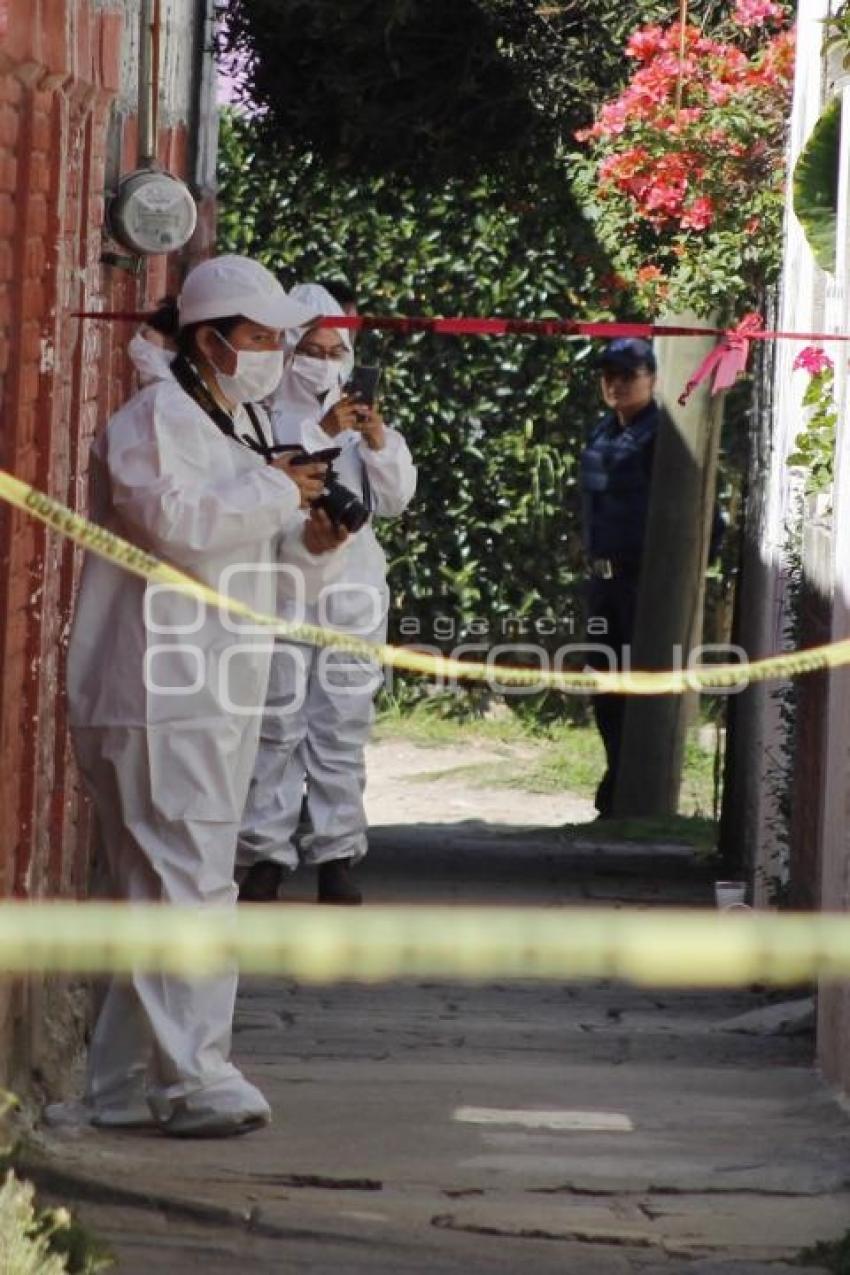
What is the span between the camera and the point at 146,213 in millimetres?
7492

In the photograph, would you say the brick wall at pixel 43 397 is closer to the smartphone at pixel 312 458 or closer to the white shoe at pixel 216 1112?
the white shoe at pixel 216 1112

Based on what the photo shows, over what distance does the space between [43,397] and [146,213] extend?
1.55 metres

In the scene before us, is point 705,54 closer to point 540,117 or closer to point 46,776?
point 540,117

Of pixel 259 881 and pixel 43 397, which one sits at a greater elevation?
pixel 43 397

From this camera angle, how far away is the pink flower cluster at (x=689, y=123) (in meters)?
9.84

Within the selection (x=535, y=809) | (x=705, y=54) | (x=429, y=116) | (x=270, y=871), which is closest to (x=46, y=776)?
(x=270, y=871)

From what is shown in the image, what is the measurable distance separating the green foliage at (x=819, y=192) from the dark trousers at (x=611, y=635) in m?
4.54

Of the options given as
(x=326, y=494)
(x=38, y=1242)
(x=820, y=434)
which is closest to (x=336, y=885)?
(x=820, y=434)

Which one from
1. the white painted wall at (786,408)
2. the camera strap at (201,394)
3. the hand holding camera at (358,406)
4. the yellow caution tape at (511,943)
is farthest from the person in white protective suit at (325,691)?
the camera strap at (201,394)

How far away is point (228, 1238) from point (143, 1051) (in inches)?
38.0

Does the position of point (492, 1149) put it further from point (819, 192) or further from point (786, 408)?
point (786, 408)

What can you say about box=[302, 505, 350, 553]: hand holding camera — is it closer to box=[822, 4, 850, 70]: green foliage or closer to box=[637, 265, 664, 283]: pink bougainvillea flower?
box=[822, 4, 850, 70]: green foliage

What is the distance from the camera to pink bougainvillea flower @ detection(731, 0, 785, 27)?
10.2 metres

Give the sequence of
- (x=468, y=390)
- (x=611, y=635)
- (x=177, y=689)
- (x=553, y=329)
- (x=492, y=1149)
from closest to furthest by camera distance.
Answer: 1. (x=177, y=689)
2. (x=492, y=1149)
3. (x=553, y=329)
4. (x=611, y=635)
5. (x=468, y=390)
